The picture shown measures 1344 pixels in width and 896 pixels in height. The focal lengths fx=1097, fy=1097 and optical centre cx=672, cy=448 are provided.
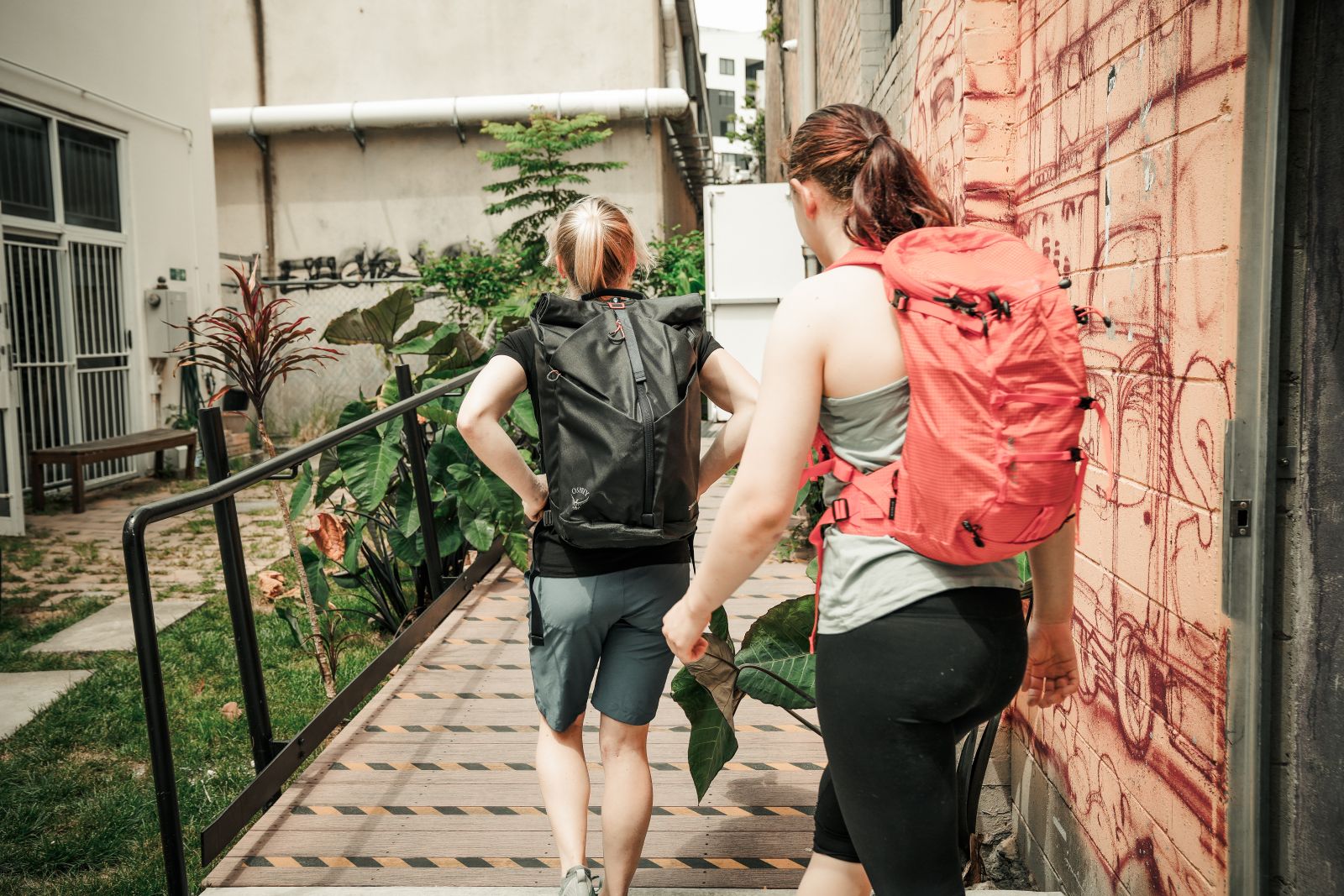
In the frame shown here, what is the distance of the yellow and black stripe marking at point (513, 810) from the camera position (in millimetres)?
3320

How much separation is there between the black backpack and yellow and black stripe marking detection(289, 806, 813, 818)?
4.17 ft

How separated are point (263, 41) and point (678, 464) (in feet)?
50.5

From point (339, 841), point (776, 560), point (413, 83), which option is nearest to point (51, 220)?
point (413, 83)

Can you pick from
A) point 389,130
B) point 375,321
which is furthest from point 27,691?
point 389,130

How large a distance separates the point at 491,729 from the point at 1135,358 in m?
2.70

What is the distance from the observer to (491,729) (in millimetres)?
4066

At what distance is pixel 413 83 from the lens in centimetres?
1534

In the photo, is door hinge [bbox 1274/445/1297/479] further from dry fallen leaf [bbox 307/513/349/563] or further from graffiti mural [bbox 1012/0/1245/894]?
dry fallen leaf [bbox 307/513/349/563]

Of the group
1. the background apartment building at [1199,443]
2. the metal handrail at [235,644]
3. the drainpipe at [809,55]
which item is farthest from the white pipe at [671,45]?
the background apartment building at [1199,443]

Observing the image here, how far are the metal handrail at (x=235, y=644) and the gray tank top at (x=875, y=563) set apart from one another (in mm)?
1535

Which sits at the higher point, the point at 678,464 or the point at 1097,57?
the point at 1097,57

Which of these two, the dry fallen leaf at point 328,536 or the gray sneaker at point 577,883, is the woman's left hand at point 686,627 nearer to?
the gray sneaker at point 577,883

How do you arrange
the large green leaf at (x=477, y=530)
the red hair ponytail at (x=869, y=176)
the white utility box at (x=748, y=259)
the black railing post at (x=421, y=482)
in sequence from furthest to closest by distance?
the white utility box at (x=748, y=259), the large green leaf at (x=477, y=530), the black railing post at (x=421, y=482), the red hair ponytail at (x=869, y=176)

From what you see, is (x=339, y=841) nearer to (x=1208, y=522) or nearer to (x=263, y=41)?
(x=1208, y=522)
